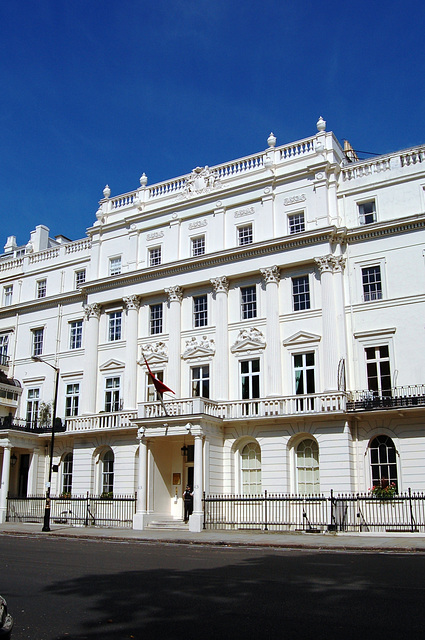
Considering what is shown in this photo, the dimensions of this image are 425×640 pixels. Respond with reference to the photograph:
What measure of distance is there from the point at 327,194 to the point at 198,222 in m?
8.07

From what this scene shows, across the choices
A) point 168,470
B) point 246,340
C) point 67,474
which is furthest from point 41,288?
point 246,340

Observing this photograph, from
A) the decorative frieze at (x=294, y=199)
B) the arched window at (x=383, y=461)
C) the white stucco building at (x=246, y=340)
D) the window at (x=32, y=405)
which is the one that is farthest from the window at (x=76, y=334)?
the arched window at (x=383, y=461)

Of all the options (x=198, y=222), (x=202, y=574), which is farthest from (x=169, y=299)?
(x=202, y=574)

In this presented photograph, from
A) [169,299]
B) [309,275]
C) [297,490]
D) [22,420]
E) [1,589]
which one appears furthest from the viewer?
[22,420]

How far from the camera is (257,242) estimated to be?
34.0m

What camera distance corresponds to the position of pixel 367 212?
110ft

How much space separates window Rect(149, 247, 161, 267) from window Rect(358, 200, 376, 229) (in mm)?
12399

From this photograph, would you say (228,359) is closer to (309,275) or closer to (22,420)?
(309,275)

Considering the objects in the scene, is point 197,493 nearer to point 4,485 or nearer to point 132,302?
point 132,302

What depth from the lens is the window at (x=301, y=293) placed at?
3309 cm

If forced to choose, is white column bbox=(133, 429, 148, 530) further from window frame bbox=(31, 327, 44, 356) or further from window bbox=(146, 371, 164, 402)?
window frame bbox=(31, 327, 44, 356)

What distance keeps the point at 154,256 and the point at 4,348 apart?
47.2ft

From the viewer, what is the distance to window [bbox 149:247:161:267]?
3875 centimetres

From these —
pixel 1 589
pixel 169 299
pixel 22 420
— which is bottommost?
pixel 1 589
